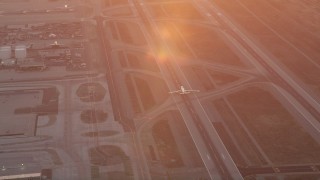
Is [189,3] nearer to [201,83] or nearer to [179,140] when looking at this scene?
[201,83]

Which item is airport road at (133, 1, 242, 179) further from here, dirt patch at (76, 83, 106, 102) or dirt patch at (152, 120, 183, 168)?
dirt patch at (76, 83, 106, 102)

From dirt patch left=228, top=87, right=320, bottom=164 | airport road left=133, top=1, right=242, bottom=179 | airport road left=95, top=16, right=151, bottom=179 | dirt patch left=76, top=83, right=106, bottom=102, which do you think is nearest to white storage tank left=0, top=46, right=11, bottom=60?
airport road left=95, top=16, right=151, bottom=179

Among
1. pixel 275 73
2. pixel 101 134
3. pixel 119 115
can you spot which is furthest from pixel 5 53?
pixel 275 73

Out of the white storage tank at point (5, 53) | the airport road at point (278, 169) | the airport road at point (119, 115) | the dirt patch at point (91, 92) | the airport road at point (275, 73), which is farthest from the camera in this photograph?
the white storage tank at point (5, 53)

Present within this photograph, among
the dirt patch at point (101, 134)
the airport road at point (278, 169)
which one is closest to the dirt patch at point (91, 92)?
the dirt patch at point (101, 134)

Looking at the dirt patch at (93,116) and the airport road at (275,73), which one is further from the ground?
the dirt patch at (93,116)

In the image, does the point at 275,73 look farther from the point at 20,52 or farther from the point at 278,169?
the point at 20,52

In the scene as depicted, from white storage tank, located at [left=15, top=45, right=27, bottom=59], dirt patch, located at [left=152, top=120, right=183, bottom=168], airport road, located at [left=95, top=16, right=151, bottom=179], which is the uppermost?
white storage tank, located at [left=15, top=45, right=27, bottom=59]

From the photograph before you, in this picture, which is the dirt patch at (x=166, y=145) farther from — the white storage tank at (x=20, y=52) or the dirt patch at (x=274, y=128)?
the white storage tank at (x=20, y=52)
